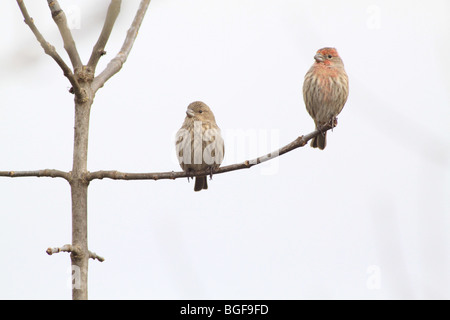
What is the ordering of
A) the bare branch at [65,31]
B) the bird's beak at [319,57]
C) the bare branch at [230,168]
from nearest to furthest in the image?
the bare branch at [65,31] → the bare branch at [230,168] → the bird's beak at [319,57]

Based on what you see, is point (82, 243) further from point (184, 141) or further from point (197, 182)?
point (197, 182)

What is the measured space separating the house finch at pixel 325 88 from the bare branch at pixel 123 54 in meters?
4.87

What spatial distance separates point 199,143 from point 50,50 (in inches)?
194

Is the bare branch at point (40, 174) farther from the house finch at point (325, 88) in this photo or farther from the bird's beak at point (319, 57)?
the bird's beak at point (319, 57)

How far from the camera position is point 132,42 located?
4.75 meters

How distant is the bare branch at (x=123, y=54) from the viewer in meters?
4.30

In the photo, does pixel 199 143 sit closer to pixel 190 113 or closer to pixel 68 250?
pixel 190 113

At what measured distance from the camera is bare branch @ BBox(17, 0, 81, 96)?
339 centimetres

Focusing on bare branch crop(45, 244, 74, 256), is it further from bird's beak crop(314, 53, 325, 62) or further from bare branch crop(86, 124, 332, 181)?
bird's beak crop(314, 53, 325, 62)

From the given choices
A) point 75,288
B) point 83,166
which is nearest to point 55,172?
point 83,166

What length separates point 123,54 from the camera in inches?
180

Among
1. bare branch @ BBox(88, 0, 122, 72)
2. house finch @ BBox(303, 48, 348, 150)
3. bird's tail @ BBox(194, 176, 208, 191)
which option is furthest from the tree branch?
bird's tail @ BBox(194, 176, 208, 191)

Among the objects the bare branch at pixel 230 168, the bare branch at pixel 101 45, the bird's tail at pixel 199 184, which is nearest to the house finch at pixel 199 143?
the bird's tail at pixel 199 184

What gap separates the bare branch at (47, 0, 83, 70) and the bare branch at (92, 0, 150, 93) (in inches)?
7.5
